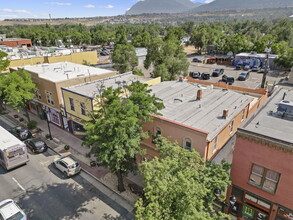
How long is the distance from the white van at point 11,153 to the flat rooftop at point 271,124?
21.4 m

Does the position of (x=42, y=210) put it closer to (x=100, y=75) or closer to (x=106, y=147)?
(x=106, y=147)

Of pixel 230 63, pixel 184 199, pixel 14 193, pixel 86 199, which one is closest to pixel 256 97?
pixel 184 199

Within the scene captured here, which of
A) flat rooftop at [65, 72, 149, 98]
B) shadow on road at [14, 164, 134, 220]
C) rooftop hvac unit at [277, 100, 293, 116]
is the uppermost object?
rooftop hvac unit at [277, 100, 293, 116]

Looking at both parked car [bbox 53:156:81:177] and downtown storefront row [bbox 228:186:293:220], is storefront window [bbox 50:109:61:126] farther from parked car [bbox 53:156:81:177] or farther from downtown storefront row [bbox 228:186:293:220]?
downtown storefront row [bbox 228:186:293:220]

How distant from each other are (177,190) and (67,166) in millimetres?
13979

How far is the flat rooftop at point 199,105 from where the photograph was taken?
1756cm

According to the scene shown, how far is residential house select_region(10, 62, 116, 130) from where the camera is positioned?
28875 millimetres

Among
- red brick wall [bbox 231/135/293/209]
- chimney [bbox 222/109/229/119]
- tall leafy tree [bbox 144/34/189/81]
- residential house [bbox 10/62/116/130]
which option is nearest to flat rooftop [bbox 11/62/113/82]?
residential house [bbox 10/62/116/130]

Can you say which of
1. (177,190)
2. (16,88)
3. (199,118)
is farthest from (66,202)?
(16,88)

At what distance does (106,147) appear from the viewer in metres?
16.0

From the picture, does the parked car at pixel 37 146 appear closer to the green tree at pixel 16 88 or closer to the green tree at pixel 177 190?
the green tree at pixel 16 88

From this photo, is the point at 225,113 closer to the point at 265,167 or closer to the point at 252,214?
the point at 265,167

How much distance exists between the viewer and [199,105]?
20.4 m

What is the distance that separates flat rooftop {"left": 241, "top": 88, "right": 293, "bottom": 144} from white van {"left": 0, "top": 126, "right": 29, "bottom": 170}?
70.1 feet
